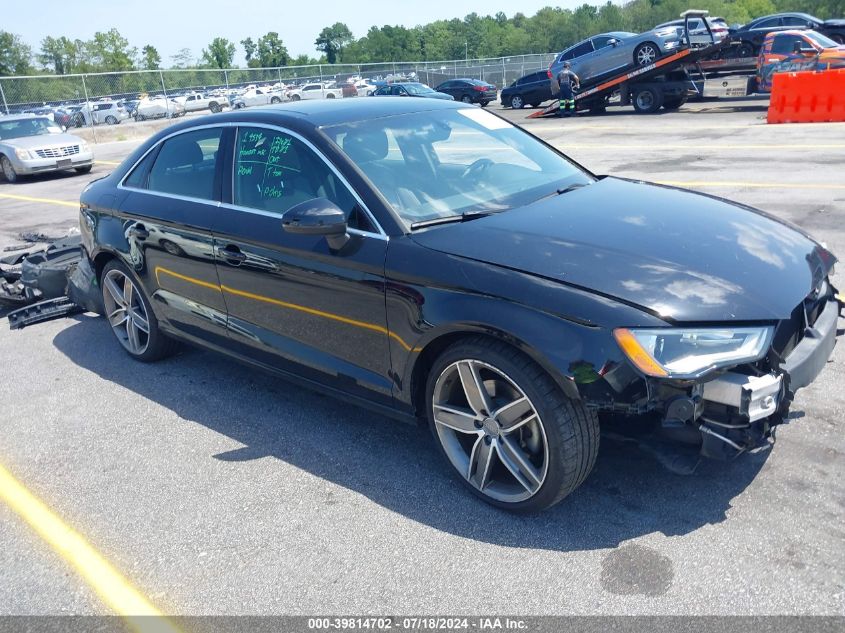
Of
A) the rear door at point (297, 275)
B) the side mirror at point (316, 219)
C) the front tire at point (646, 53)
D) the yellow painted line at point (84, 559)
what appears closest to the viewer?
the yellow painted line at point (84, 559)

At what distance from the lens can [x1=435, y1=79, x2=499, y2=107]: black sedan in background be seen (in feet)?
110

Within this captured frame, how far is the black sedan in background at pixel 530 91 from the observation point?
27.6 metres

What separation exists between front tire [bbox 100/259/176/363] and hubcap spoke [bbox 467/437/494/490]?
2753 millimetres

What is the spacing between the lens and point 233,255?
13.7 ft

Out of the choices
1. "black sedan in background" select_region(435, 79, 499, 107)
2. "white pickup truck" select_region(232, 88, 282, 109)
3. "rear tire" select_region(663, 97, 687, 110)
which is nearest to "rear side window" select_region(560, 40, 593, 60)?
"rear tire" select_region(663, 97, 687, 110)

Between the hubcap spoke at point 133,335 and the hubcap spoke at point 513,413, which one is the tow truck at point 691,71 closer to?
the hubcap spoke at point 133,335

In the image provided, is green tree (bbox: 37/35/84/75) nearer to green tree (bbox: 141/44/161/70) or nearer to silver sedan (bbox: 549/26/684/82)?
green tree (bbox: 141/44/161/70)

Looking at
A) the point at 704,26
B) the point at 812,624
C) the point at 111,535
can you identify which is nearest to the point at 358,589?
the point at 111,535

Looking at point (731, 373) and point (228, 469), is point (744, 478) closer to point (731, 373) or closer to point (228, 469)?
point (731, 373)

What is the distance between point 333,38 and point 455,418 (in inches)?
5501

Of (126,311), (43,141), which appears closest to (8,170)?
(43,141)

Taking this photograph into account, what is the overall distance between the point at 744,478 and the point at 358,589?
1.80m

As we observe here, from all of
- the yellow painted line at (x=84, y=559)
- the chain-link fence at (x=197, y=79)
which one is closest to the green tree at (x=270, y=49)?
the chain-link fence at (x=197, y=79)

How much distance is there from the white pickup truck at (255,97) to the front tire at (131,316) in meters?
31.1
